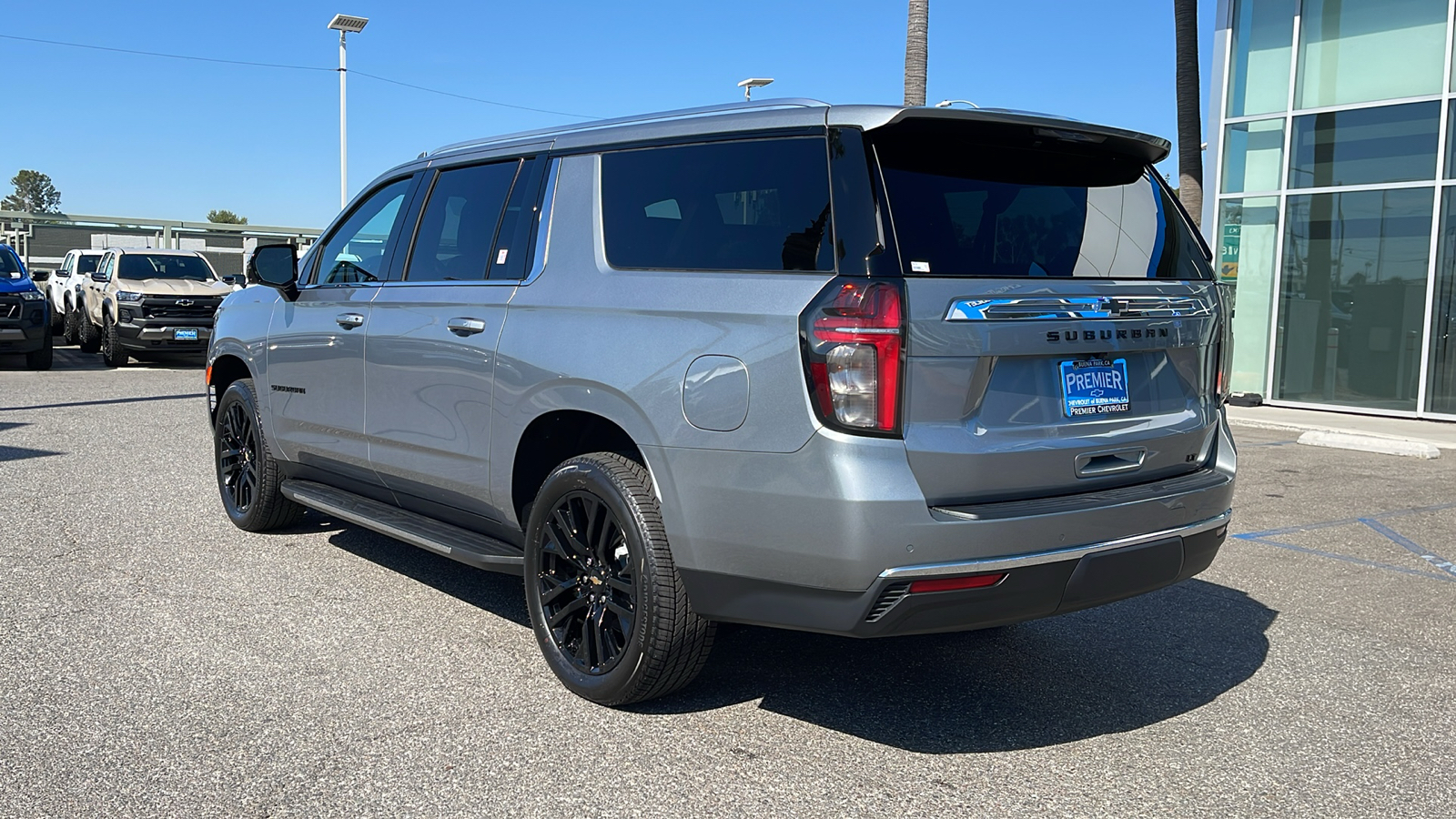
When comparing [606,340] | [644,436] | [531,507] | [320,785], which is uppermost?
[606,340]

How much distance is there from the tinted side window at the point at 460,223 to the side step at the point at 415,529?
0.99 m

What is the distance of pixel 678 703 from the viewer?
13.4 feet

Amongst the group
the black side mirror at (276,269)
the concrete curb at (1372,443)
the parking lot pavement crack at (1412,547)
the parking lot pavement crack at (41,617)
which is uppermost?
the black side mirror at (276,269)

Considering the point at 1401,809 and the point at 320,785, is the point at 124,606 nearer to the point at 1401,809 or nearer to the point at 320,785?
the point at 320,785

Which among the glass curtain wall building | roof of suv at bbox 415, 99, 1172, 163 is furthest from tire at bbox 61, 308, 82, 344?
roof of suv at bbox 415, 99, 1172, 163

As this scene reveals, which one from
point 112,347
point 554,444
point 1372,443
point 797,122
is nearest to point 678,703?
point 554,444

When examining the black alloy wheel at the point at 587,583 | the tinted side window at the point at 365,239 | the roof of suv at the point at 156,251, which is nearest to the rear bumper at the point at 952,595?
the black alloy wheel at the point at 587,583

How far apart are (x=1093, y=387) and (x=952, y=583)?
0.79 metres

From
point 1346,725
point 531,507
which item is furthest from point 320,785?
point 1346,725

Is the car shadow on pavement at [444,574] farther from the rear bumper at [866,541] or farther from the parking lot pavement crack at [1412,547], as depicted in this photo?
the parking lot pavement crack at [1412,547]

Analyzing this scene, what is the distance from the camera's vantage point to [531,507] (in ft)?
14.0

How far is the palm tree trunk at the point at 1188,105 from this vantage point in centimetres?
1540

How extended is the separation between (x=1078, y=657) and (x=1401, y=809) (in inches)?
57.0

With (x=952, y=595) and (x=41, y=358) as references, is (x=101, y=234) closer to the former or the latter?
(x=41, y=358)
